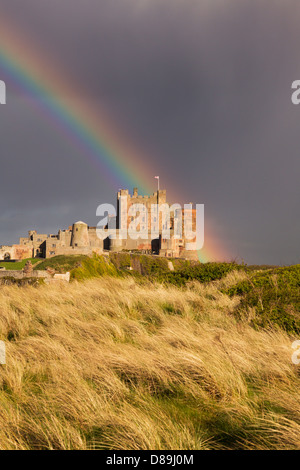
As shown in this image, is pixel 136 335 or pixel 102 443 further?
pixel 136 335

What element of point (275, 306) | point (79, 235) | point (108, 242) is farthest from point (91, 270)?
point (108, 242)

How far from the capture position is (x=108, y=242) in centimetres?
6762

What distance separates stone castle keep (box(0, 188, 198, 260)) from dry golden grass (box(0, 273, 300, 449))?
183 feet

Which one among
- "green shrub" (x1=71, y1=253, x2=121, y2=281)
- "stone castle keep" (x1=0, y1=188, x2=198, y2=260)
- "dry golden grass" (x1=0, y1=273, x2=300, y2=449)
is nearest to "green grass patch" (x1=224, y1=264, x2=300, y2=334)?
"dry golden grass" (x1=0, y1=273, x2=300, y2=449)

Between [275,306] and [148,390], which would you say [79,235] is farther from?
[148,390]

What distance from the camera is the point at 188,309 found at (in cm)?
618

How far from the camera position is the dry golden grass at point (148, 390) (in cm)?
206

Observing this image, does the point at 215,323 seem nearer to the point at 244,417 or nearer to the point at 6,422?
the point at 244,417

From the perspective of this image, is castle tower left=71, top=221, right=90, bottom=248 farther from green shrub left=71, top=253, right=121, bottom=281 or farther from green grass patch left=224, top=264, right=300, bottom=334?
green grass patch left=224, top=264, right=300, bottom=334

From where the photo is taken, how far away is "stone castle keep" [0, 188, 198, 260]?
62.4m

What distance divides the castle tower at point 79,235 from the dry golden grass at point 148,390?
2378 inches
